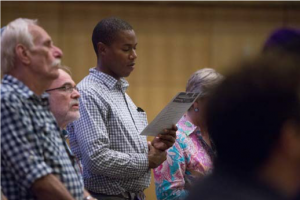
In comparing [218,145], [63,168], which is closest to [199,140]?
[63,168]

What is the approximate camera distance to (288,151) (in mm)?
1040

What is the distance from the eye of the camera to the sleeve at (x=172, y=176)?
9.99 feet

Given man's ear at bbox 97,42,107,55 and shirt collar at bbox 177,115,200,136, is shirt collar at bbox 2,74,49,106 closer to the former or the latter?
man's ear at bbox 97,42,107,55

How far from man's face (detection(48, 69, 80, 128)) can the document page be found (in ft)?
1.12

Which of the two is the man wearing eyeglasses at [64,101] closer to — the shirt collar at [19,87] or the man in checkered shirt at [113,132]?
the man in checkered shirt at [113,132]

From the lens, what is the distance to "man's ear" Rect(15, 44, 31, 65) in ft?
6.64

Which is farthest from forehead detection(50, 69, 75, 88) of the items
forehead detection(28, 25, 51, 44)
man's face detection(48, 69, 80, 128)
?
forehead detection(28, 25, 51, 44)

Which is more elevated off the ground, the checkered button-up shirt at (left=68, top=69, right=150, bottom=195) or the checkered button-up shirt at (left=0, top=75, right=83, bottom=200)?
the checkered button-up shirt at (left=0, top=75, right=83, bottom=200)

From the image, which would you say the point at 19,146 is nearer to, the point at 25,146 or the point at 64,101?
the point at 25,146

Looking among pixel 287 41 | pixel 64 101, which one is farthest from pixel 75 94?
pixel 287 41

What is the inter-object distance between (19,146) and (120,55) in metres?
1.15

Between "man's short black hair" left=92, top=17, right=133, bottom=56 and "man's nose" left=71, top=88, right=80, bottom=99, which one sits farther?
"man's short black hair" left=92, top=17, right=133, bottom=56

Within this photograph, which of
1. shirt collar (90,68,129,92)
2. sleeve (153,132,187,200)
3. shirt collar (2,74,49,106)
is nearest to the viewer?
shirt collar (2,74,49,106)

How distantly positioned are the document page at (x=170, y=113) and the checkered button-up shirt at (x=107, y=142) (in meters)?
0.16
